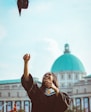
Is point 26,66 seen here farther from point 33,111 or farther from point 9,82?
point 9,82

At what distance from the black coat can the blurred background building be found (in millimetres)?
79824

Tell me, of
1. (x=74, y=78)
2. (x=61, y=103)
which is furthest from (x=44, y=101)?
(x=74, y=78)

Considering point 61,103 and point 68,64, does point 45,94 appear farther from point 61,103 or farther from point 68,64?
point 68,64

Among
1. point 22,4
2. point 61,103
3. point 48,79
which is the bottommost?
point 61,103

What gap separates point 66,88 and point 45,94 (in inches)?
3422

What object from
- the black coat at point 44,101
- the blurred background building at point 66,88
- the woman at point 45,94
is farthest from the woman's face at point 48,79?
the blurred background building at point 66,88

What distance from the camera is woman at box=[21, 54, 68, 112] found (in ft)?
20.3

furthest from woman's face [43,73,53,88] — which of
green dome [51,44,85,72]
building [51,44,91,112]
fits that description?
green dome [51,44,85,72]

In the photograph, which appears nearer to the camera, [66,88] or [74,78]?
[66,88]

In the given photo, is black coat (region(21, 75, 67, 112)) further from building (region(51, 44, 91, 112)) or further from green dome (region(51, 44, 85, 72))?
green dome (region(51, 44, 85, 72))

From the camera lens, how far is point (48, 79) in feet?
20.7

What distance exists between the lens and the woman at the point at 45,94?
619cm

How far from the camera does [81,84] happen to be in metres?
87.8

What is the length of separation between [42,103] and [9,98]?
8550 cm
